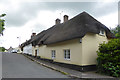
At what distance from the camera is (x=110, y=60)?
7.98 m

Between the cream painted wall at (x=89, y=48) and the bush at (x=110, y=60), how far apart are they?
100 cm

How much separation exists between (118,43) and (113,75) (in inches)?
108

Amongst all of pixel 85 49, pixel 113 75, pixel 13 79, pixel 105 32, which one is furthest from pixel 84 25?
pixel 13 79

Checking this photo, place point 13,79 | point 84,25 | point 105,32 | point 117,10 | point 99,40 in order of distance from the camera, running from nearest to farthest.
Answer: point 13,79, point 84,25, point 99,40, point 105,32, point 117,10

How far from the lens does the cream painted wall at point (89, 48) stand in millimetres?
9031

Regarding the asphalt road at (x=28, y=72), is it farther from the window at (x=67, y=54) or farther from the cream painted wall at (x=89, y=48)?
the cream painted wall at (x=89, y=48)

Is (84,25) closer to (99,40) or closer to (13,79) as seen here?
(99,40)

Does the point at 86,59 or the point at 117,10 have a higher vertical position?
the point at 117,10

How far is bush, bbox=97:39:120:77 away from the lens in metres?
7.58

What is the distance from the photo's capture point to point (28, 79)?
6383 millimetres

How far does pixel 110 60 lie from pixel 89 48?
220 cm

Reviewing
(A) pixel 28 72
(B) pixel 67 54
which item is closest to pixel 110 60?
(B) pixel 67 54

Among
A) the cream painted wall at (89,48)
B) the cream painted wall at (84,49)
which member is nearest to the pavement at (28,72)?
the cream painted wall at (84,49)

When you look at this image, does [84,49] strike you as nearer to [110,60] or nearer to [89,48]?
[89,48]
